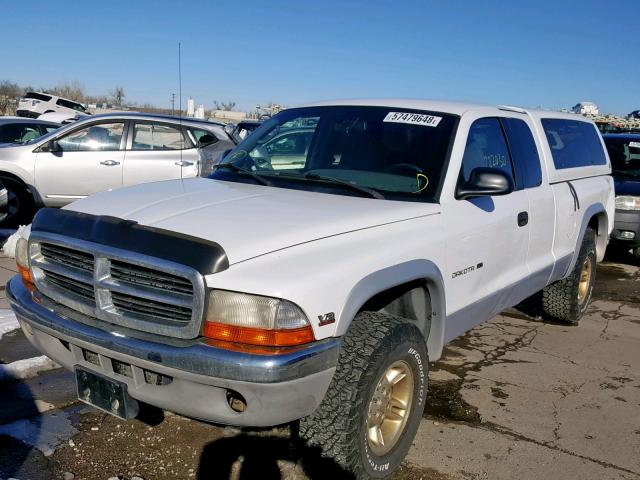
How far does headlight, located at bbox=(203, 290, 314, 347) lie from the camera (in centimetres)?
254

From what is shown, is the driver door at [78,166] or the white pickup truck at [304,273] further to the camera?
the driver door at [78,166]

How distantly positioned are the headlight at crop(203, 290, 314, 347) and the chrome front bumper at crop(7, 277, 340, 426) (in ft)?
0.21

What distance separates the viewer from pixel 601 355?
5340 mm

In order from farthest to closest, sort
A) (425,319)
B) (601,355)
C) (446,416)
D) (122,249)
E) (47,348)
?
(601,355) → (446,416) → (425,319) → (47,348) → (122,249)

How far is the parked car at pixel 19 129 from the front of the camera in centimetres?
1121

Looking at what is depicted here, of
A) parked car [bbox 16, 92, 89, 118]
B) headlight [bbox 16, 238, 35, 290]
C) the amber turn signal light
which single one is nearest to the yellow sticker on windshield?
the amber turn signal light

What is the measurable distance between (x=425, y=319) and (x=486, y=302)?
72 centimetres

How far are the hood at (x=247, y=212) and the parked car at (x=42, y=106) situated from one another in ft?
86.0

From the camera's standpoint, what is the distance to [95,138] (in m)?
9.36

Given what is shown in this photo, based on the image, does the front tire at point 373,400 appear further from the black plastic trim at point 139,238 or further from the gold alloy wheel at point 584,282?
the gold alloy wheel at point 584,282

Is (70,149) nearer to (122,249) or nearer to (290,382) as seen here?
(122,249)

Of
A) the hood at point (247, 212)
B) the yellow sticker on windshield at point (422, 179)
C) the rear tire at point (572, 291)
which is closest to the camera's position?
the hood at point (247, 212)

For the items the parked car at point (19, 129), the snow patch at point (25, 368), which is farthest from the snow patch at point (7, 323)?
the parked car at point (19, 129)

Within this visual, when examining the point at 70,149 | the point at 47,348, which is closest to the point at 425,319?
the point at 47,348
